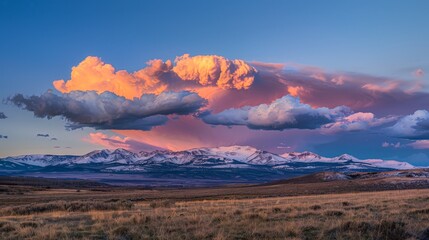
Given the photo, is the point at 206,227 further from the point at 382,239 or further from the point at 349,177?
the point at 349,177

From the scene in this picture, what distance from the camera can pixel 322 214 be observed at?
20016 mm

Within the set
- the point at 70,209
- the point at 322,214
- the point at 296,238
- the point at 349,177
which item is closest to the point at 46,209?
the point at 70,209

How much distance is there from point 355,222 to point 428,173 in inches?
5209

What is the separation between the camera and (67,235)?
14586 mm

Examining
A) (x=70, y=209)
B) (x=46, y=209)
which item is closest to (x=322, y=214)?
(x=70, y=209)

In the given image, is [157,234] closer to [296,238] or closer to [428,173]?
[296,238]

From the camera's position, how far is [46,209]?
3306cm

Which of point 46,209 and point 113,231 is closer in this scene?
point 113,231

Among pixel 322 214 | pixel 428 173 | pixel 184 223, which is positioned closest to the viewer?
pixel 184 223

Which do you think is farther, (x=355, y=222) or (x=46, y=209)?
(x=46, y=209)

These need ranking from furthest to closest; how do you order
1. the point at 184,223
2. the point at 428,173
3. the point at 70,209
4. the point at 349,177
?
1. the point at 349,177
2. the point at 428,173
3. the point at 70,209
4. the point at 184,223

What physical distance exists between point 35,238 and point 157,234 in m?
4.16

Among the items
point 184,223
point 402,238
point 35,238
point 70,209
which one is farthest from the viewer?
point 70,209

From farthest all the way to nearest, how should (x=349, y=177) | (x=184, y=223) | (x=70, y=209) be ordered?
(x=349, y=177) < (x=70, y=209) < (x=184, y=223)
